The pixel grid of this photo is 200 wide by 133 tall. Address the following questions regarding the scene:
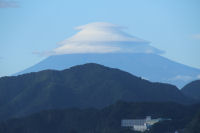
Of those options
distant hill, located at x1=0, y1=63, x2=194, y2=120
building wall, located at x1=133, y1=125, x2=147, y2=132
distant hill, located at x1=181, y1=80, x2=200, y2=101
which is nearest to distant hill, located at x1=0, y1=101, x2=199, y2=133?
building wall, located at x1=133, y1=125, x2=147, y2=132

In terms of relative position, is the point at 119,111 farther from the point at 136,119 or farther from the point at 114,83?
the point at 114,83

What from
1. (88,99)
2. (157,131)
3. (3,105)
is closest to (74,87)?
(88,99)

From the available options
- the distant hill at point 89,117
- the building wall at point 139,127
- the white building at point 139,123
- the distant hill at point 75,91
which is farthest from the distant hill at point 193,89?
the building wall at point 139,127

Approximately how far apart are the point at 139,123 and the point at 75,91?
5644 cm

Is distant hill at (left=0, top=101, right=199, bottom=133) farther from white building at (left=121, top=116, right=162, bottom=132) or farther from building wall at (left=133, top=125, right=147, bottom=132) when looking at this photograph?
building wall at (left=133, top=125, right=147, bottom=132)

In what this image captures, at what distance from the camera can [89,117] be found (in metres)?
111

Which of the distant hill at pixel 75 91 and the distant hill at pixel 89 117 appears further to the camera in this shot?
the distant hill at pixel 75 91

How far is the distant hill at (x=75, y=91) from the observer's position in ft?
485

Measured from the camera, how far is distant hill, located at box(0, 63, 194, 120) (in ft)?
485

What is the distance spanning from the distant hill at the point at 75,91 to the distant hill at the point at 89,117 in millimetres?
27244

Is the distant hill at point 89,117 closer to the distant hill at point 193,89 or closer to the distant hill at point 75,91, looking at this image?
the distant hill at point 75,91

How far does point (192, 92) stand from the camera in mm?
189375

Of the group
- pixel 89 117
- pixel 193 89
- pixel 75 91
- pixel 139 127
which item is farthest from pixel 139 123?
pixel 193 89

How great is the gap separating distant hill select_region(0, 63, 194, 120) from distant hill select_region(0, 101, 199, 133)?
27.2 m
